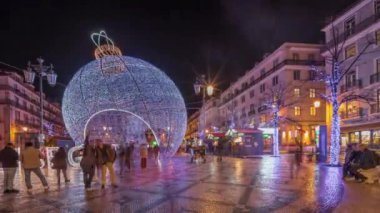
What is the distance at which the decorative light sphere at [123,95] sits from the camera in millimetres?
26703

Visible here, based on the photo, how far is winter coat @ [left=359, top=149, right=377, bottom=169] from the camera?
15375mm

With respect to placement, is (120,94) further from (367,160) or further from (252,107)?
(252,107)

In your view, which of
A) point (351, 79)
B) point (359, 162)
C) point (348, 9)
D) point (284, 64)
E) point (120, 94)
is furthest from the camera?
point (284, 64)

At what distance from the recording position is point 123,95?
2714 cm

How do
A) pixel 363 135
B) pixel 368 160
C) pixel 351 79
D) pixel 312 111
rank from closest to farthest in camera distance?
1. pixel 368 160
2. pixel 363 135
3. pixel 351 79
4. pixel 312 111

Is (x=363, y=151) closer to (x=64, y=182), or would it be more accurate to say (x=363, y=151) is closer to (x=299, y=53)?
(x=64, y=182)

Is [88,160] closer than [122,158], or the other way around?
[88,160]

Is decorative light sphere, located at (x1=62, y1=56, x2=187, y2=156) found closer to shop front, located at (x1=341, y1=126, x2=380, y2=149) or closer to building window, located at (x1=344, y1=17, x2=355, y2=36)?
shop front, located at (x1=341, y1=126, x2=380, y2=149)

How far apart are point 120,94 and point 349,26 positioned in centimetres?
2424

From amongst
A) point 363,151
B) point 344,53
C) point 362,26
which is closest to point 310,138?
point 344,53

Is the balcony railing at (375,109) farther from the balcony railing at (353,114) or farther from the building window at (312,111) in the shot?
the building window at (312,111)

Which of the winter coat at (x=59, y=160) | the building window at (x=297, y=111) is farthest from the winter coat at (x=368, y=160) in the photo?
the building window at (x=297, y=111)

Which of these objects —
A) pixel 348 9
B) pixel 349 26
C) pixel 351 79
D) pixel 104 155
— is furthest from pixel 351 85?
pixel 104 155

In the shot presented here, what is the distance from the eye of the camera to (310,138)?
5878cm
